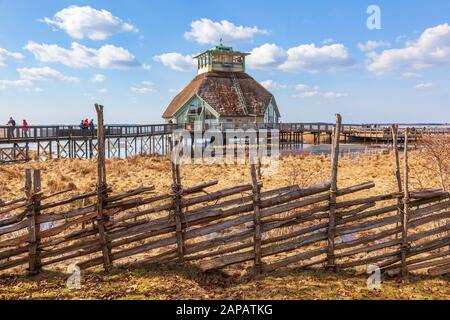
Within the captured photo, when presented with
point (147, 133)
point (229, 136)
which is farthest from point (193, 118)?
point (147, 133)

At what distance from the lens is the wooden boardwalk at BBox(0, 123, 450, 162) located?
30.3 metres

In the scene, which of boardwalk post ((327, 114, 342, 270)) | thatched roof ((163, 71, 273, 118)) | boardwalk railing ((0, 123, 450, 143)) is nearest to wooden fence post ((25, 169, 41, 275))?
boardwalk post ((327, 114, 342, 270))

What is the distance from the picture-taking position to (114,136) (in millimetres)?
36062

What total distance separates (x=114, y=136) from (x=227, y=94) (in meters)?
21.3

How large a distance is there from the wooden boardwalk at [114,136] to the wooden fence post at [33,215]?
918cm

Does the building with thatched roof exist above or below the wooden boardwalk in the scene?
above

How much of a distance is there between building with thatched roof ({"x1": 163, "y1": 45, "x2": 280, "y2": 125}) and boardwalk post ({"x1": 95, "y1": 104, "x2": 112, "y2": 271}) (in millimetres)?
41176

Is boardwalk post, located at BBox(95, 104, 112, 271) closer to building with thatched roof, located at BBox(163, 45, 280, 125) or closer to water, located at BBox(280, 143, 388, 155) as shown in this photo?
water, located at BBox(280, 143, 388, 155)

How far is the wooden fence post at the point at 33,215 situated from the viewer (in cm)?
623

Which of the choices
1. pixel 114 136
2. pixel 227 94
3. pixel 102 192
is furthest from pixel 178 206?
pixel 227 94

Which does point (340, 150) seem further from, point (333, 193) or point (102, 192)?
point (102, 192)

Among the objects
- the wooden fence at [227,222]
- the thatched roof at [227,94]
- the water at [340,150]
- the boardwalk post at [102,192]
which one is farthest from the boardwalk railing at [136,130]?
the boardwalk post at [102,192]
